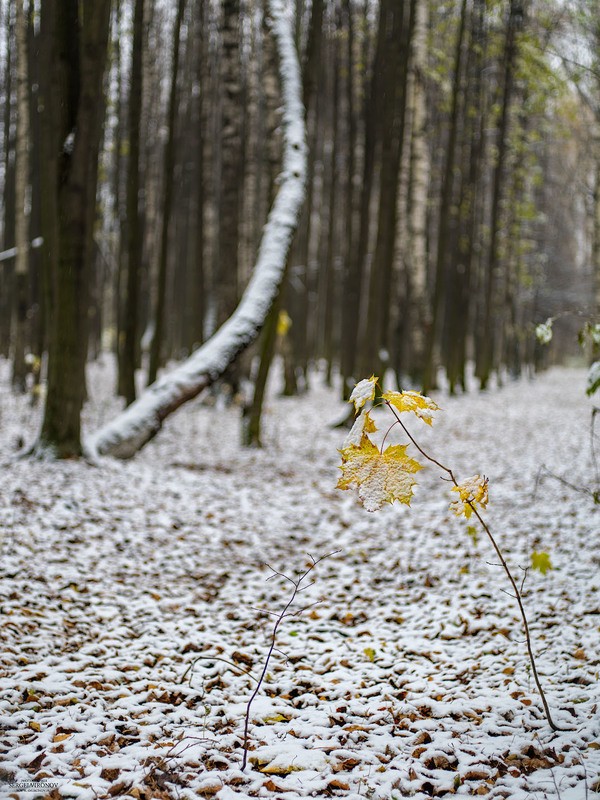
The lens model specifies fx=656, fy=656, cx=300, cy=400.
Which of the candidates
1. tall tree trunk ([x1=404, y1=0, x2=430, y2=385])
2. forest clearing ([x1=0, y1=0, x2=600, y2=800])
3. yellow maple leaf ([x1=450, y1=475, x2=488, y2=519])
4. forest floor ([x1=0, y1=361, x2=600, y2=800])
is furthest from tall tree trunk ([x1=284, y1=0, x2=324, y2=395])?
yellow maple leaf ([x1=450, y1=475, x2=488, y2=519])

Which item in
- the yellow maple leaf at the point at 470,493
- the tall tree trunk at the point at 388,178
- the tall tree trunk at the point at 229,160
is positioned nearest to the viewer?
the yellow maple leaf at the point at 470,493

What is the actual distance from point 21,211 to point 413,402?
12332 millimetres

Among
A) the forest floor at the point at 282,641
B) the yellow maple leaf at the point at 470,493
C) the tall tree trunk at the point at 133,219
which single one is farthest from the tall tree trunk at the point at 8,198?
the yellow maple leaf at the point at 470,493

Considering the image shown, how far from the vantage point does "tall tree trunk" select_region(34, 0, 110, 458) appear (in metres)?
6.29

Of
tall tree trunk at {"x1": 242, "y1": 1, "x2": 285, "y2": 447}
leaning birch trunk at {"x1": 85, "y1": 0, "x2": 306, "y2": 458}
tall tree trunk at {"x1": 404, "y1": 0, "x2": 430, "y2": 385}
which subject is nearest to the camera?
leaning birch trunk at {"x1": 85, "y1": 0, "x2": 306, "y2": 458}

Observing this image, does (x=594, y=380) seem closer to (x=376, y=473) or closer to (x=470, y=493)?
(x=470, y=493)

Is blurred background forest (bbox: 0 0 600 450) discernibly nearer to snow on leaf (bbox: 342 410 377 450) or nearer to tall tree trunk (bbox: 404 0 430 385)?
tall tree trunk (bbox: 404 0 430 385)

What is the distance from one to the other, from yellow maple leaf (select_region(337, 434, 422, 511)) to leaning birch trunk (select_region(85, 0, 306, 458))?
4934mm

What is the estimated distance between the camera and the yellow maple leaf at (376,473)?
2.57 meters

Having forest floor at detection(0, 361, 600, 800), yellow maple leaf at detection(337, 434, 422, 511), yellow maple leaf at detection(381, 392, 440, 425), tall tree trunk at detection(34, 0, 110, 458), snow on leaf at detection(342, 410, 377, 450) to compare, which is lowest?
forest floor at detection(0, 361, 600, 800)

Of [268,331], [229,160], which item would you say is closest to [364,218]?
[229,160]

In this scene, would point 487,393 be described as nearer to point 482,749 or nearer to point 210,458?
point 210,458

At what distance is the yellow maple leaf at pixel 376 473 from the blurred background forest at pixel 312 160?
1.73m

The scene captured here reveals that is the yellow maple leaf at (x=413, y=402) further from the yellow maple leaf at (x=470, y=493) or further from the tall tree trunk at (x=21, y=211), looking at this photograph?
the tall tree trunk at (x=21, y=211)
